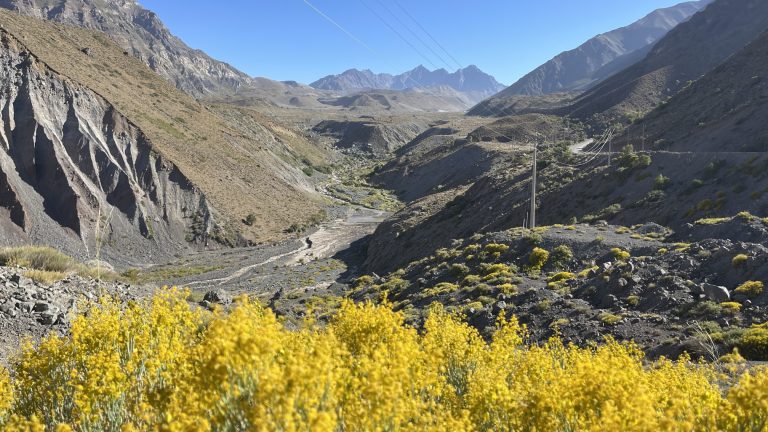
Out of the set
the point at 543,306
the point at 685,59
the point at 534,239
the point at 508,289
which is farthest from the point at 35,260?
the point at 685,59

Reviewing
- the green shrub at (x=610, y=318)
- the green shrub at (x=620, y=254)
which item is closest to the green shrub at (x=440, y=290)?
the green shrub at (x=620, y=254)

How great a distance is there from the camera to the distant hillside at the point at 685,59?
11425 cm

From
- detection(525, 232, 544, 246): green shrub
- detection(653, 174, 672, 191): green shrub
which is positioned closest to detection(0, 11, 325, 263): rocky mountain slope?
detection(525, 232, 544, 246): green shrub

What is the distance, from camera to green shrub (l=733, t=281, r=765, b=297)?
59.4ft

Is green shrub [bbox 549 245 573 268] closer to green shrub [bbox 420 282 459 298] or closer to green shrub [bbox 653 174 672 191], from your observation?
green shrub [bbox 420 282 459 298]

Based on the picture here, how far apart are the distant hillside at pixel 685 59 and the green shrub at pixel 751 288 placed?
95.0 m

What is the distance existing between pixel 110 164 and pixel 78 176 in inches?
170

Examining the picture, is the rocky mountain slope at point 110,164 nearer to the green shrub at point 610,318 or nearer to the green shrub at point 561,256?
the green shrub at point 561,256

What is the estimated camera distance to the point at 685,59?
417 ft

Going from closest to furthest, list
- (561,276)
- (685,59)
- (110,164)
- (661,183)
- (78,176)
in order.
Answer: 1. (561,276)
2. (661,183)
3. (78,176)
4. (110,164)
5. (685,59)

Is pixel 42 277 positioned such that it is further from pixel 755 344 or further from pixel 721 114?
pixel 721 114

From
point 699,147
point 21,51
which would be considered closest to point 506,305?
point 699,147

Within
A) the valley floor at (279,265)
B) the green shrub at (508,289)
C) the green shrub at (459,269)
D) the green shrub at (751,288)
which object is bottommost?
the green shrub at (751,288)

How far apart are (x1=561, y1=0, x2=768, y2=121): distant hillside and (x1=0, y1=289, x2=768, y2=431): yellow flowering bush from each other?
109 metres
